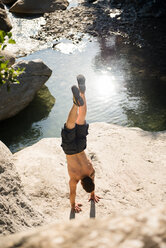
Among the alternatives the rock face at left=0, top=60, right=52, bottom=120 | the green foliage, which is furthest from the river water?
the green foliage

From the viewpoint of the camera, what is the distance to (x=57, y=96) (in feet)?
34.2

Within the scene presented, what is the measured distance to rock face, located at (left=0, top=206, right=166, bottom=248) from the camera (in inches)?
34.8

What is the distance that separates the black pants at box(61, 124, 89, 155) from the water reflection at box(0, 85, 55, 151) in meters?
3.74

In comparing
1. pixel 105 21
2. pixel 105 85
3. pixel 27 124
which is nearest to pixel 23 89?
pixel 27 124

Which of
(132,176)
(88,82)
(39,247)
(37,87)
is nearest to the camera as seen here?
(39,247)

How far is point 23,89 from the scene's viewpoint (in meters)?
9.24

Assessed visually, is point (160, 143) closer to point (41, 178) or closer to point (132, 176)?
point (132, 176)

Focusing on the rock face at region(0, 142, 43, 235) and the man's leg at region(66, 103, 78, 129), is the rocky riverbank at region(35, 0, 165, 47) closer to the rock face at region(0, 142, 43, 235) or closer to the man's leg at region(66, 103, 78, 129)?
the man's leg at region(66, 103, 78, 129)

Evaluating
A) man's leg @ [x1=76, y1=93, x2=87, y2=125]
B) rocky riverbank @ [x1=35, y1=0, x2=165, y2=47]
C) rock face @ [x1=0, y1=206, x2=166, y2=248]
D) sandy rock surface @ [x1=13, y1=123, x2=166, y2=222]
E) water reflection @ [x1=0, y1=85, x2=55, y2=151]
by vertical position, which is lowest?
water reflection @ [x1=0, y1=85, x2=55, y2=151]

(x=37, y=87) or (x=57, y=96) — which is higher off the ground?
(x=37, y=87)

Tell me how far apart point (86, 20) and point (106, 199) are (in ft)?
45.8

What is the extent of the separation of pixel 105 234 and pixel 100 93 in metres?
9.63

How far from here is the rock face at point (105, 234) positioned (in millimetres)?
883

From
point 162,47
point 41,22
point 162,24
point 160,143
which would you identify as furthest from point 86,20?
point 160,143
